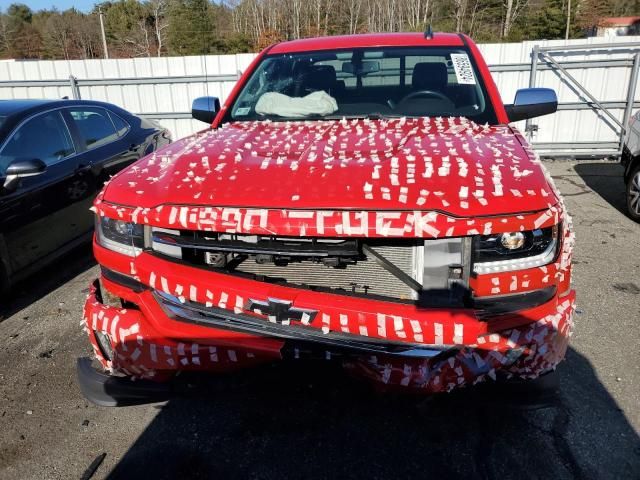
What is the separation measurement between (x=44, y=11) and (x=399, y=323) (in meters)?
81.7

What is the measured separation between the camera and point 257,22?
48.5 metres

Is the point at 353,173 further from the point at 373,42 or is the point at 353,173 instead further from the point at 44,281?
the point at 44,281

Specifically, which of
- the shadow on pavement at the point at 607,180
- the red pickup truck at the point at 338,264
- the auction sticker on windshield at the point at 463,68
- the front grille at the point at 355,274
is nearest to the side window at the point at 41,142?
the red pickup truck at the point at 338,264

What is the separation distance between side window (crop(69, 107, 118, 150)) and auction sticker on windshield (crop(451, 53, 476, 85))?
3310mm

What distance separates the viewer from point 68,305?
154 inches

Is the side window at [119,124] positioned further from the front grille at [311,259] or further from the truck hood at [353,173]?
the front grille at [311,259]

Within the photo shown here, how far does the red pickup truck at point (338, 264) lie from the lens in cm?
170

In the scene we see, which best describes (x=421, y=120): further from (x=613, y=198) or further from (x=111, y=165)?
(x=613, y=198)

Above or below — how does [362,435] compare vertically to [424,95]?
below

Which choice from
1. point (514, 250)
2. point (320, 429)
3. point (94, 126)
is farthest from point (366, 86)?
point (94, 126)

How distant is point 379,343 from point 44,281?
3.71 m

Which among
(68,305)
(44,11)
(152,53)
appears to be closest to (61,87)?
(68,305)

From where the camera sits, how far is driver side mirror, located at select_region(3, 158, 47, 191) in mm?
3605

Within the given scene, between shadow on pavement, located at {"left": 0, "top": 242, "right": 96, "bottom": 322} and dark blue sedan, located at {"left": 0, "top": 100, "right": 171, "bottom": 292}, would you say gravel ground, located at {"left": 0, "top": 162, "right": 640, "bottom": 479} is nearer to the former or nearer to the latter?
shadow on pavement, located at {"left": 0, "top": 242, "right": 96, "bottom": 322}
